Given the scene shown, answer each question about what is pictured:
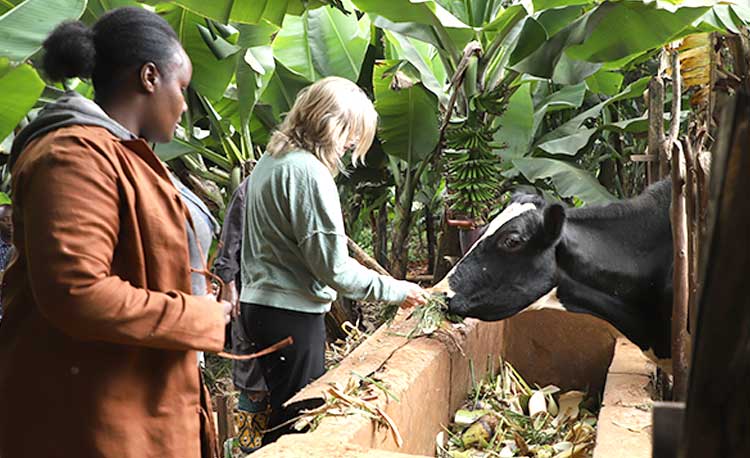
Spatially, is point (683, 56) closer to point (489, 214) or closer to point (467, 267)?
point (489, 214)

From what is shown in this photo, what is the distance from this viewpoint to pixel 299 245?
3.10 metres

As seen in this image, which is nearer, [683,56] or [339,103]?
[339,103]

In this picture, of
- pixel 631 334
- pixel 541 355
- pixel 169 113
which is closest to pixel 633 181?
pixel 541 355

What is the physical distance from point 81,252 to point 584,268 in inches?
103

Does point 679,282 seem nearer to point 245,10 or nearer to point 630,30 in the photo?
point 630,30

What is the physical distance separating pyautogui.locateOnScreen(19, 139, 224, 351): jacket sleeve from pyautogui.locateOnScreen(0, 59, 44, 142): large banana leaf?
154 centimetres

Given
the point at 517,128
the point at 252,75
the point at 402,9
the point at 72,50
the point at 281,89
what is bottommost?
the point at 517,128

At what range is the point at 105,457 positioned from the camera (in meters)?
1.75

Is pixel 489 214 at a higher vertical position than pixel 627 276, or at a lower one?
lower

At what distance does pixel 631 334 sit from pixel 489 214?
63.0 inches

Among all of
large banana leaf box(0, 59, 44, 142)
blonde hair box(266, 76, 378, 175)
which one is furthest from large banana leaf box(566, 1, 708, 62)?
large banana leaf box(0, 59, 44, 142)

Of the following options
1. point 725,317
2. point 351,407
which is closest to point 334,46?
point 351,407

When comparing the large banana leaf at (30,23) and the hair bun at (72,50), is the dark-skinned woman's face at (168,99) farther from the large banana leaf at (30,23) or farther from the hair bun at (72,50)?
the large banana leaf at (30,23)

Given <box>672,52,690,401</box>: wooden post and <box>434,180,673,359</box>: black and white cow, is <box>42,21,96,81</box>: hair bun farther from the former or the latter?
<box>434,180,673,359</box>: black and white cow
